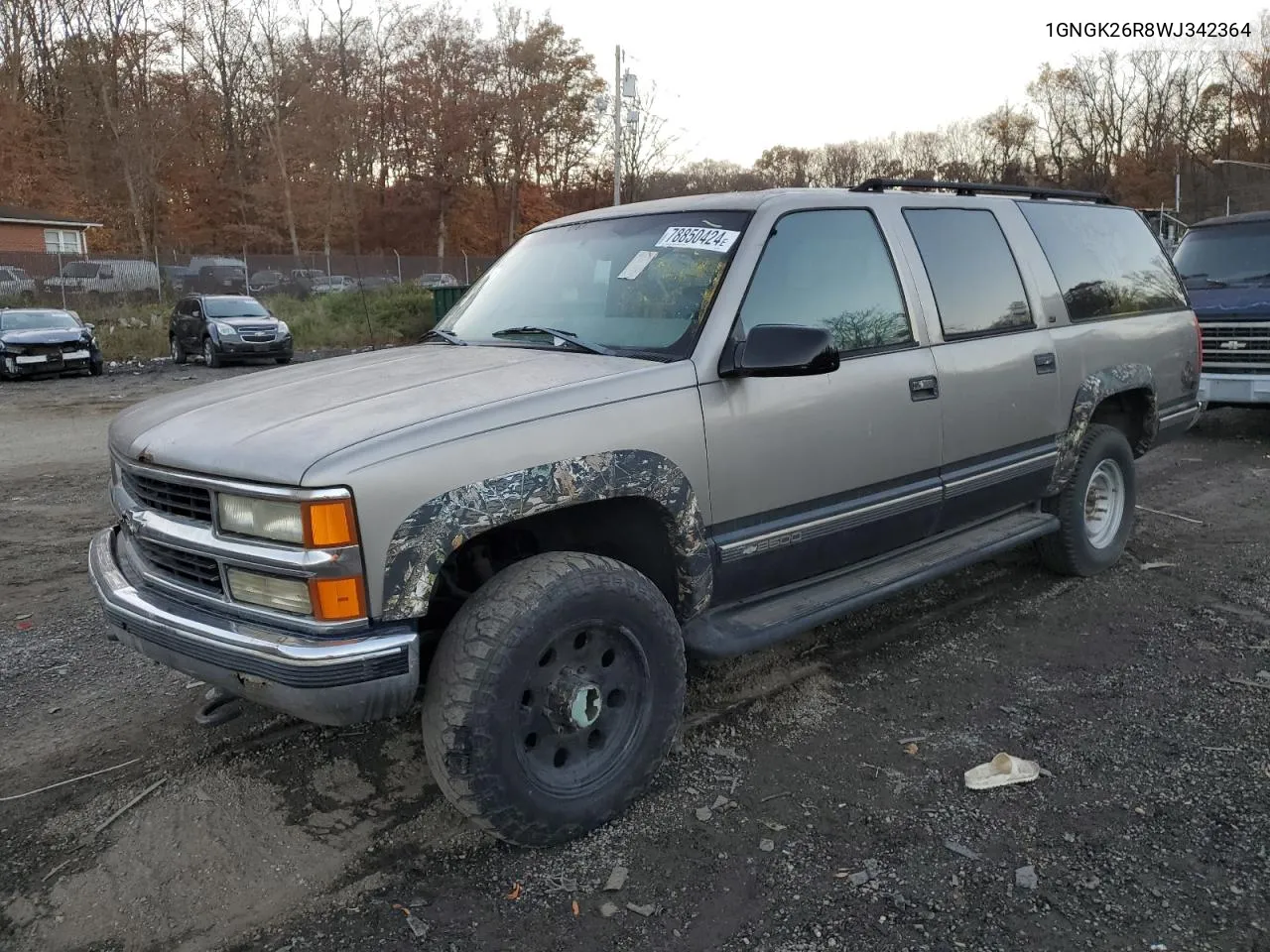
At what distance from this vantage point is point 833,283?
12.4 feet

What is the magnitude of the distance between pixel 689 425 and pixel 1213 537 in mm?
4454

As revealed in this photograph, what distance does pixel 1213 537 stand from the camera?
6.01 meters

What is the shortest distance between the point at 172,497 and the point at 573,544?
1.23 m

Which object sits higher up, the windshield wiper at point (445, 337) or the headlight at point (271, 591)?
the windshield wiper at point (445, 337)

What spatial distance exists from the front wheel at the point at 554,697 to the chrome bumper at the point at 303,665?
0.17 metres

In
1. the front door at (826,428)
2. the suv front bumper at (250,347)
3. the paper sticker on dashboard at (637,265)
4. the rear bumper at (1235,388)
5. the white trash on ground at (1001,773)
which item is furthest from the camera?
the suv front bumper at (250,347)

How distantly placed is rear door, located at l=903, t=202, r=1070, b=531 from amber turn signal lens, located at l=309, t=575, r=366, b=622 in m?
2.57

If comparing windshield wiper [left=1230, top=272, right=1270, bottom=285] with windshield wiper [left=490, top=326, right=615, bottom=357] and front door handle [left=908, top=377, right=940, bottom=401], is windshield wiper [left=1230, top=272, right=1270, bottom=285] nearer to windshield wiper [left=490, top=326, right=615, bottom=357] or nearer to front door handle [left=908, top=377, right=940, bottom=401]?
front door handle [left=908, top=377, right=940, bottom=401]

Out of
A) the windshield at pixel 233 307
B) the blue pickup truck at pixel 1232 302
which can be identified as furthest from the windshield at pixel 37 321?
the blue pickup truck at pixel 1232 302

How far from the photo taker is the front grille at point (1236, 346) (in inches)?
351

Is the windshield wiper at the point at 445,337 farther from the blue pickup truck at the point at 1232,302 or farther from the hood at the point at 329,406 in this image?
the blue pickup truck at the point at 1232,302

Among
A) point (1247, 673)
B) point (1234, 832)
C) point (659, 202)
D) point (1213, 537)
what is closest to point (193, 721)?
point (659, 202)

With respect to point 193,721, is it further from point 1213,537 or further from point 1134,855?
point 1213,537

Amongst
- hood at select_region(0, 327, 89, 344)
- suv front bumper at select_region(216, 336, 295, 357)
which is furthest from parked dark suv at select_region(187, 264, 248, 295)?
hood at select_region(0, 327, 89, 344)
